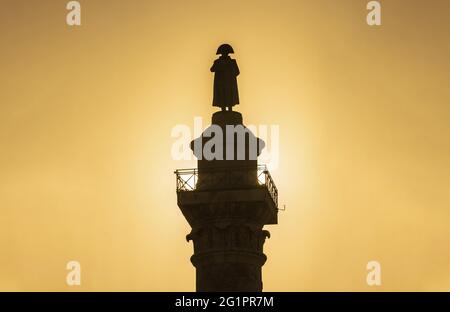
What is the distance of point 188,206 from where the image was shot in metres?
68.6

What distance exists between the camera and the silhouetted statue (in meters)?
71.1

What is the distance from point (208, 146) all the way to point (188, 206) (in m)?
3.11

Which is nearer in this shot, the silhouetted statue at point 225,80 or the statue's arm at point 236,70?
the silhouetted statue at point 225,80

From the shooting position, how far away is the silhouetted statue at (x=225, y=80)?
71062 mm

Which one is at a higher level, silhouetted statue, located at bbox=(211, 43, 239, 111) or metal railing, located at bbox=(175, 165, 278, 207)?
silhouetted statue, located at bbox=(211, 43, 239, 111)

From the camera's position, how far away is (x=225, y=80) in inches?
2798

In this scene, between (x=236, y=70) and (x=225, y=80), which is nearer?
(x=225, y=80)

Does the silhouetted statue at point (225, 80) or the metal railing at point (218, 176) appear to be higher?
the silhouetted statue at point (225, 80)

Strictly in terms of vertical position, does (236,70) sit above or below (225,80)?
above

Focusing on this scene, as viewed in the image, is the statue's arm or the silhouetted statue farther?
the statue's arm

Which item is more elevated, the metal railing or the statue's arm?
the statue's arm
